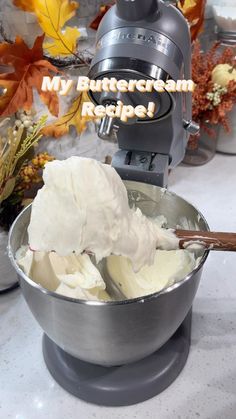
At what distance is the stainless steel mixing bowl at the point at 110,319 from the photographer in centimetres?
42

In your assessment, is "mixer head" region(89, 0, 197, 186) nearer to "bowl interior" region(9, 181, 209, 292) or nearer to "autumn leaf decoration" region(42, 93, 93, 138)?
"bowl interior" region(9, 181, 209, 292)

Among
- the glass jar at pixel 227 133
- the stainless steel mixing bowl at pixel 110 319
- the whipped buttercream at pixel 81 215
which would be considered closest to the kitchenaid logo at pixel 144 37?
the whipped buttercream at pixel 81 215

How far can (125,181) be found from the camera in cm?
60

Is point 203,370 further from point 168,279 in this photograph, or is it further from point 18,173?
point 18,173

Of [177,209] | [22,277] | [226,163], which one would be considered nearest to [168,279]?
[177,209]

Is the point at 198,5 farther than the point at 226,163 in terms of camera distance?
No

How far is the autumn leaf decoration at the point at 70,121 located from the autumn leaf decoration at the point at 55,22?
0.11 meters

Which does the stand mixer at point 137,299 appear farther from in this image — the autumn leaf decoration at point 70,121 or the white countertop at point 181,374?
the autumn leaf decoration at point 70,121

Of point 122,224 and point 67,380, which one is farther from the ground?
point 122,224

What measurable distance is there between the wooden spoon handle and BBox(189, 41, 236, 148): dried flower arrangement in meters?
0.52

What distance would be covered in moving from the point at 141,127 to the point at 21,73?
31 cm

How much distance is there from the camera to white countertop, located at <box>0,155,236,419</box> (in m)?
0.51

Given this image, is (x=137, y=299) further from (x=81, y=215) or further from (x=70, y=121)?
(x=70, y=121)

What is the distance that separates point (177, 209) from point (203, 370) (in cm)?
23
